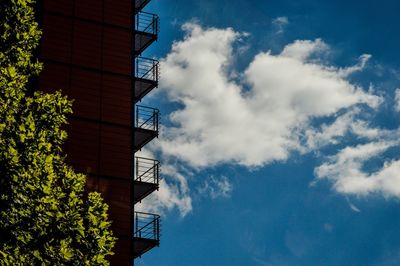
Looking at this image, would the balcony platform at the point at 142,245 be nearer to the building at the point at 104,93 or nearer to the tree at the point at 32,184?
the building at the point at 104,93

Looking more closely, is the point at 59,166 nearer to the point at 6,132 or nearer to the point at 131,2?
the point at 6,132

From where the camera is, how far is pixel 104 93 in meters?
40.8

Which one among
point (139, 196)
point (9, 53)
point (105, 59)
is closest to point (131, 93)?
point (105, 59)

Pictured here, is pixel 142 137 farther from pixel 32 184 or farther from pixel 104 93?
pixel 32 184

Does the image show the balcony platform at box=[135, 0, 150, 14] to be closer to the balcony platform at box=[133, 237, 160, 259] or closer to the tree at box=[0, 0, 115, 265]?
the balcony platform at box=[133, 237, 160, 259]

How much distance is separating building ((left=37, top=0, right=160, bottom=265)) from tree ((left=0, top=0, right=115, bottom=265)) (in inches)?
574

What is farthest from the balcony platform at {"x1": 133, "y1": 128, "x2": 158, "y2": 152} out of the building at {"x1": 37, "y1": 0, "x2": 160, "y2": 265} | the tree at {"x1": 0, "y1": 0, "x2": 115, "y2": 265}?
the tree at {"x1": 0, "y1": 0, "x2": 115, "y2": 265}

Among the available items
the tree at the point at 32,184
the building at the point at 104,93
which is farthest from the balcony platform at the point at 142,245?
the tree at the point at 32,184

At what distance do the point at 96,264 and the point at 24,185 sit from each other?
3287 mm

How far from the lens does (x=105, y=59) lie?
41.9 meters

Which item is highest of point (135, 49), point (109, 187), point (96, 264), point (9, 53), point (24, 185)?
point (135, 49)

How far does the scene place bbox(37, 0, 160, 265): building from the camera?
126ft

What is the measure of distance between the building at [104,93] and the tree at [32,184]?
14591 mm

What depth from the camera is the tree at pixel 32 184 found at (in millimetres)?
21078
